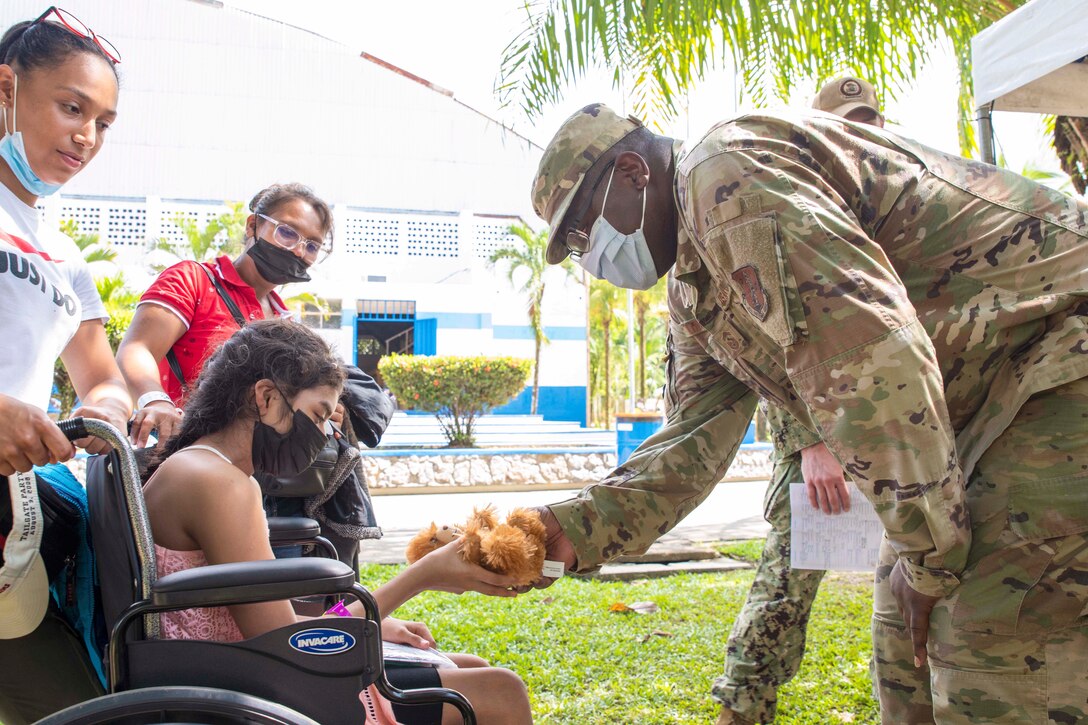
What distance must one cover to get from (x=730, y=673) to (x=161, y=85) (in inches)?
751

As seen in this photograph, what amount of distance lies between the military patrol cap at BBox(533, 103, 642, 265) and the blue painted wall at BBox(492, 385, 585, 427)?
2088 centimetres

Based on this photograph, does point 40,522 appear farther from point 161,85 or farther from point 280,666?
point 161,85

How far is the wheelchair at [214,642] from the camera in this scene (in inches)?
53.5

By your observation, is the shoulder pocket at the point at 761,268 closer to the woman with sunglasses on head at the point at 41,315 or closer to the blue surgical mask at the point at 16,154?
the woman with sunglasses on head at the point at 41,315

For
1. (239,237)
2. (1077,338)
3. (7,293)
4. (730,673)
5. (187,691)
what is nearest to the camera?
(187,691)

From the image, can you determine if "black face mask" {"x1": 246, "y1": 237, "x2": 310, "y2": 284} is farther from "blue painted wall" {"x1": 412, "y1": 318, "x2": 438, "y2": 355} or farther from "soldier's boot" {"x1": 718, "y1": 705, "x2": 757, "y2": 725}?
"blue painted wall" {"x1": 412, "y1": 318, "x2": 438, "y2": 355}

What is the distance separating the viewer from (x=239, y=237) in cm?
1698

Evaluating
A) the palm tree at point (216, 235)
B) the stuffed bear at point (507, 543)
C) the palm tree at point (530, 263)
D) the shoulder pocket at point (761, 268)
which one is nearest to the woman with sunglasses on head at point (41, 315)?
the stuffed bear at point (507, 543)

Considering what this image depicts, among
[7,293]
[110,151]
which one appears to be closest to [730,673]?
[7,293]

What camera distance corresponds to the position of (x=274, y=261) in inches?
116

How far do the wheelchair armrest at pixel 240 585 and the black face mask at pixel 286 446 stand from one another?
609mm

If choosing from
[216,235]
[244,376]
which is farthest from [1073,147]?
[216,235]

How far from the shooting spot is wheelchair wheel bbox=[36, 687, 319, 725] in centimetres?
130

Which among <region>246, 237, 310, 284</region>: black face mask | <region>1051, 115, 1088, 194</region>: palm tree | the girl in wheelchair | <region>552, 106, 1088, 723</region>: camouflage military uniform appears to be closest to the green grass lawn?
the girl in wheelchair
